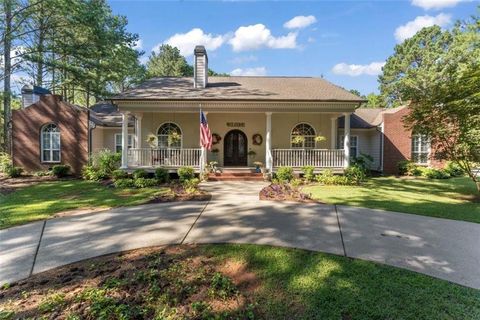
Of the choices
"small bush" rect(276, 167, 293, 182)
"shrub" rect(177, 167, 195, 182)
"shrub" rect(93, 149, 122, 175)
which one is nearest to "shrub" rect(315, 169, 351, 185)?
"small bush" rect(276, 167, 293, 182)

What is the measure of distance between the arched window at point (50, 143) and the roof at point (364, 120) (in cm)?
1636

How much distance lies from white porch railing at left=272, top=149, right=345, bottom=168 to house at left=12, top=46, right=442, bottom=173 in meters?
0.05

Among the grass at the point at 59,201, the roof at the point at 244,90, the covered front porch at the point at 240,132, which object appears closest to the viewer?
the grass at the point at 59,201

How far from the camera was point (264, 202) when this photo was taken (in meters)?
7.59

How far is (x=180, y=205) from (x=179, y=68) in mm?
34950

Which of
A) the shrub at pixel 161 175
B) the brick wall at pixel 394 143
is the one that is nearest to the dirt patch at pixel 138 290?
the shrub at pixel 161 175

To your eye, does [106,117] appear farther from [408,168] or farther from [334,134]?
[408,168]

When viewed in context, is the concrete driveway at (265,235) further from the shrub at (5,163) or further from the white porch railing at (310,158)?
the shrub at (5,163)

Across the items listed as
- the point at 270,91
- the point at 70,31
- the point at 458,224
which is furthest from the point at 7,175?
the point at 458,224

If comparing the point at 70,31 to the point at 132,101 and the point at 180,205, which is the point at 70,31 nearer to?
the point at 132,101

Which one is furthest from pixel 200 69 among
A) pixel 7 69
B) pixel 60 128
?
pixel 7 69

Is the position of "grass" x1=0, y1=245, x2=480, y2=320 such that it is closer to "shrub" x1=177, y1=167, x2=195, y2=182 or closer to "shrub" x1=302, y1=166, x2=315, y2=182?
"shrub" x1=177, y1=167, x2=195, y2=182

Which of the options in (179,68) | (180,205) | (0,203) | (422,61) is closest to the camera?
(180,205)

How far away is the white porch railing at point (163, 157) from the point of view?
1304 cm
